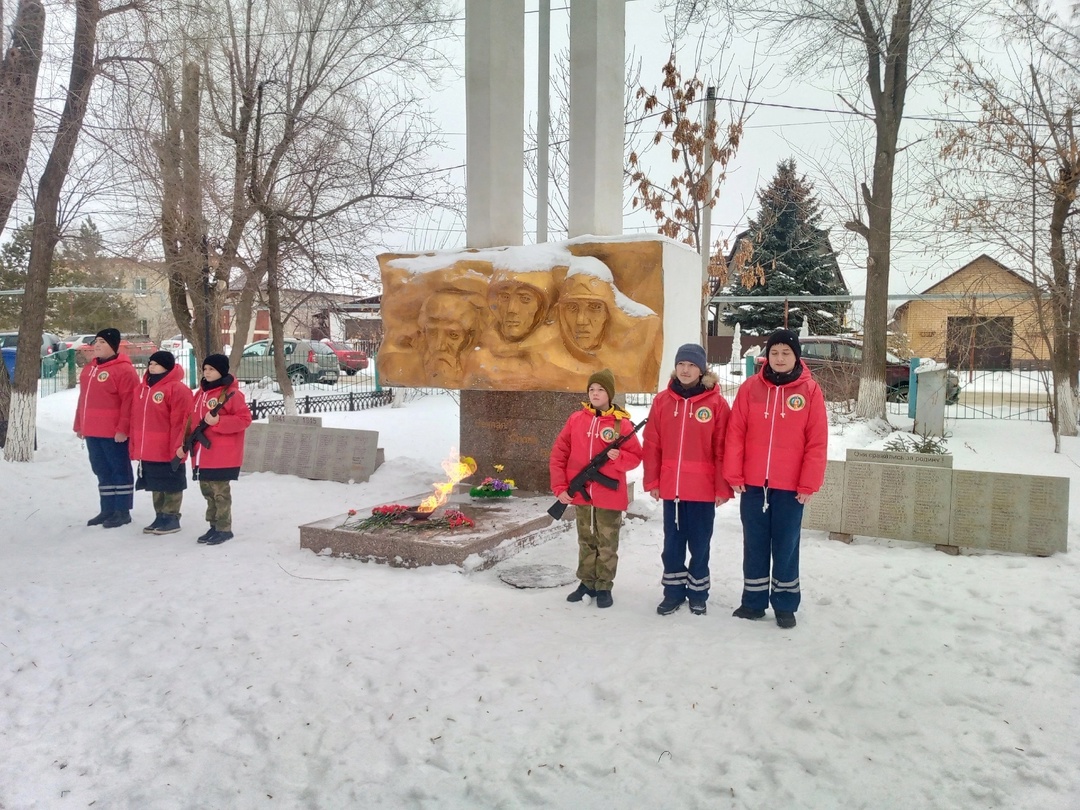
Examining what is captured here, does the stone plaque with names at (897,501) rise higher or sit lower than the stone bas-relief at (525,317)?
lower

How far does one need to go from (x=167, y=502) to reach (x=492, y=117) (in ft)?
16.4

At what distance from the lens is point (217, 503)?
6902mm

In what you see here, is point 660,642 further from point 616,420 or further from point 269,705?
point 269,705

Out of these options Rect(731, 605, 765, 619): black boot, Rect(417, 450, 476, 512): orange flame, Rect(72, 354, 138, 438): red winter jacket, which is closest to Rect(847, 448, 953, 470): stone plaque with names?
Rect(731, 605, 765, 619): black boot

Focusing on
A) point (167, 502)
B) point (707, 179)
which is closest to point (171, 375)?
point (167, 502)

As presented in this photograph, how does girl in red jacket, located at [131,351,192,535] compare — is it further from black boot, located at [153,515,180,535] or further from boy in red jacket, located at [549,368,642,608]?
boy in red jacket, located at [549,368,642,608]

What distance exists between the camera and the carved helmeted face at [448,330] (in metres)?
7.53

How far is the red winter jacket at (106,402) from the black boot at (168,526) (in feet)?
2.85

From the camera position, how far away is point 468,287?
24.7 feet

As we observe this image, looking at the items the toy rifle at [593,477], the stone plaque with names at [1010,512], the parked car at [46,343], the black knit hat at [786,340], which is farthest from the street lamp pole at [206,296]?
the parked car at [46,343]

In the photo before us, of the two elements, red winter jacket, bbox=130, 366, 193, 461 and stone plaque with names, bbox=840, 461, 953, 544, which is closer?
stone plaque with names, bbox=840, 461, 953, 544

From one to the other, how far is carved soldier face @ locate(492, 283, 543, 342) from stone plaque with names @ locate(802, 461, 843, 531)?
9.73 feet

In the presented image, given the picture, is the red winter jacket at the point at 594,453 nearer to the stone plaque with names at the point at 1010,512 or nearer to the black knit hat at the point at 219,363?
the stone plaque with names at the point at 1010,512

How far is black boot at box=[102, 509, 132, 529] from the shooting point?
7.32 meters
